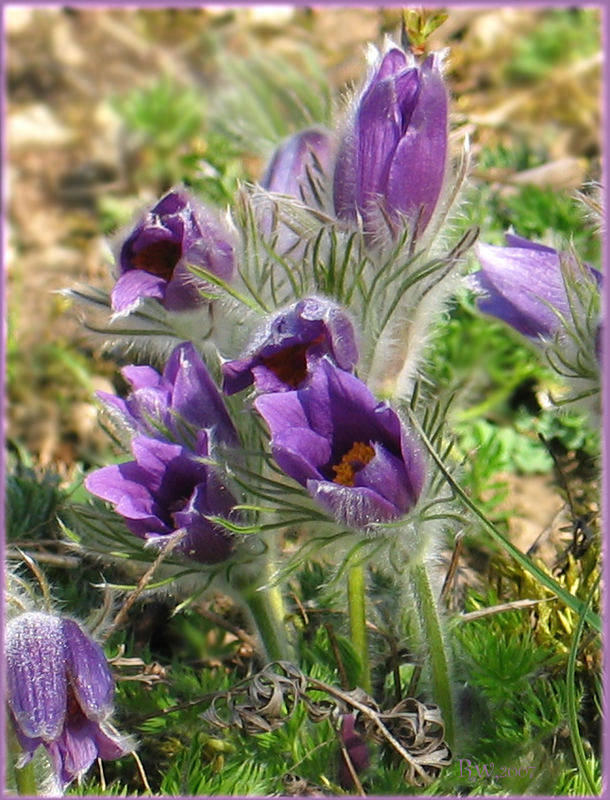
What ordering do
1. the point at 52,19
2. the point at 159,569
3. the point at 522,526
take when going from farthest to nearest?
1. the point at 52,19
2. the point at 522,526
3. the point at 159,569

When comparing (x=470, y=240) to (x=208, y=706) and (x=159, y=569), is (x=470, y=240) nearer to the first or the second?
(x=159, y=569)

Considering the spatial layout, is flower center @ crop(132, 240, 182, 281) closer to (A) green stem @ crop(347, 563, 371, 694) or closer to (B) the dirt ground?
(A) green stem @ crop(347, 563, 371, 694)

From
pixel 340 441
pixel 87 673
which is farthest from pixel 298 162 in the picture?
pixel 87 673

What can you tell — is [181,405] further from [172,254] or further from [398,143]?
[398,143]

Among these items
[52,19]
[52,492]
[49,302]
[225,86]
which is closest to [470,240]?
[52,492]

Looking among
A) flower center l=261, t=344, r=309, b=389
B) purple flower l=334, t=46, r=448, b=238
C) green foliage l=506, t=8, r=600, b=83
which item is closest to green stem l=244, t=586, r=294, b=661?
flower center l=261, t=344, r=309, b=389

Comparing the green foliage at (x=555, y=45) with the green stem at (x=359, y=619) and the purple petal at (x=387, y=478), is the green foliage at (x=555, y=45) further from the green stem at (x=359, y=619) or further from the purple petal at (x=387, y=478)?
the purple petal at (x=387, y=478)
